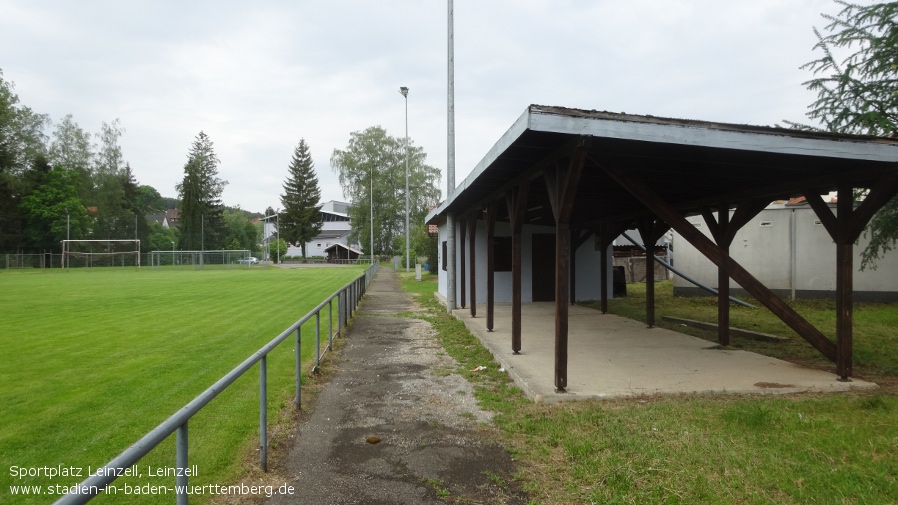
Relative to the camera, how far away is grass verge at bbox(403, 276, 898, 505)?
3285 mm

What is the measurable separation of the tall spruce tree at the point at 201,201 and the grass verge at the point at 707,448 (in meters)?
67.3

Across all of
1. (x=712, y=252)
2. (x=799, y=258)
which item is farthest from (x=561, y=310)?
(x=799, y=258)

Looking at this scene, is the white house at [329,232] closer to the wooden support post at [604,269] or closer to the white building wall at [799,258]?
the white building wall at [799,258]

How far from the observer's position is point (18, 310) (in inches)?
553

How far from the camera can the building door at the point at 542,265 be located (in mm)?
15805

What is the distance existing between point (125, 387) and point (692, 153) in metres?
6.72

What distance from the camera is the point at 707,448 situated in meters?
3.87

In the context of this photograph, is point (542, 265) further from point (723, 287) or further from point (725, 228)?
point (725, 228)

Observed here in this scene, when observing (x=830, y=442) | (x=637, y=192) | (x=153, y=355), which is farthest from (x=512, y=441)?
(x=153, y=355)

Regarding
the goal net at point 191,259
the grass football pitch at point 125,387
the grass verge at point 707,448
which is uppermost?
the goal net at point 191,259

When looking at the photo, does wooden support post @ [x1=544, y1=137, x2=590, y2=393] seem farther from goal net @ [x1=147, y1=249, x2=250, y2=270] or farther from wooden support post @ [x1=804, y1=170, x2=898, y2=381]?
goal net @ [x1=147, y1=249, x2=250, y2=270]

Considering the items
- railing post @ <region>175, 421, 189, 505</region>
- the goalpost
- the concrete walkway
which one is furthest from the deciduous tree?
railing post @ <region>175, 421, 189, 505</region>

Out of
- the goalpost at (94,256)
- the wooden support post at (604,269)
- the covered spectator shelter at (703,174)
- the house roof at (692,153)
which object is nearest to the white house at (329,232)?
the goalpost at (94,256)

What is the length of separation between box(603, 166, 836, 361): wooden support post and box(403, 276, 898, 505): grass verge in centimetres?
85
